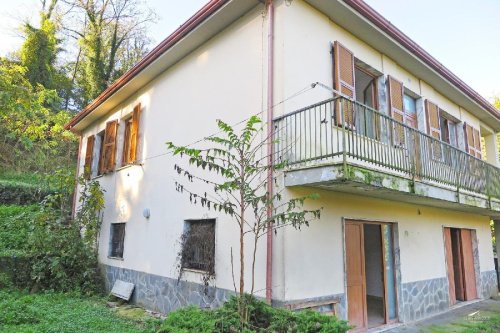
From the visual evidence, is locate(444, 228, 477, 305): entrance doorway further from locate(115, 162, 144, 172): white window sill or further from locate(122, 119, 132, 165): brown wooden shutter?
locate(122, 119, 132, 165): brown wooden shutter

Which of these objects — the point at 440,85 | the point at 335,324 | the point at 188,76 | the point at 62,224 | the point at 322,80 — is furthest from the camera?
the point at 62,224

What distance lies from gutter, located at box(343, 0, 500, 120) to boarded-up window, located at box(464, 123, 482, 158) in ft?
3.25

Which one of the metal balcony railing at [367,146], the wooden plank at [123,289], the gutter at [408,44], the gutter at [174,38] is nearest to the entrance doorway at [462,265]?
the metal balcony railing at [367,146]

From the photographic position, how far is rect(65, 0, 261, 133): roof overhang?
22.6ft

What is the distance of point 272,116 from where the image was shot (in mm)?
6051

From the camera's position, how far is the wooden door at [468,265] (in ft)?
35.8

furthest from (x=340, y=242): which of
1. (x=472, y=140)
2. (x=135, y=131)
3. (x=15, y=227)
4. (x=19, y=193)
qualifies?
(x=19, y=193)

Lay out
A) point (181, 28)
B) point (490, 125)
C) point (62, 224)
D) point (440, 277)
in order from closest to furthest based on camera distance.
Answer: point (181, 28)
point (440, 277)
point (62, 224)
point (490, 125)

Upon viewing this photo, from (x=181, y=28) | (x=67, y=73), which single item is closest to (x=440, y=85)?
(x=181, y=28)

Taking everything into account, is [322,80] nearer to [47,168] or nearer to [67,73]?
[47,168]

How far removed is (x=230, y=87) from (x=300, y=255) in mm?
3543

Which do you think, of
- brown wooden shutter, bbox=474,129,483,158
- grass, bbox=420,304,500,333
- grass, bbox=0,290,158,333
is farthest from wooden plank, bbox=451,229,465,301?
grass, bbox=0,290,158,333

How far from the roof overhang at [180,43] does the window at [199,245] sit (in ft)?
13.1

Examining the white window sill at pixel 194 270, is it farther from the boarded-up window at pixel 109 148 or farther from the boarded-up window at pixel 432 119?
the boarded-up window at pixel 432 119
